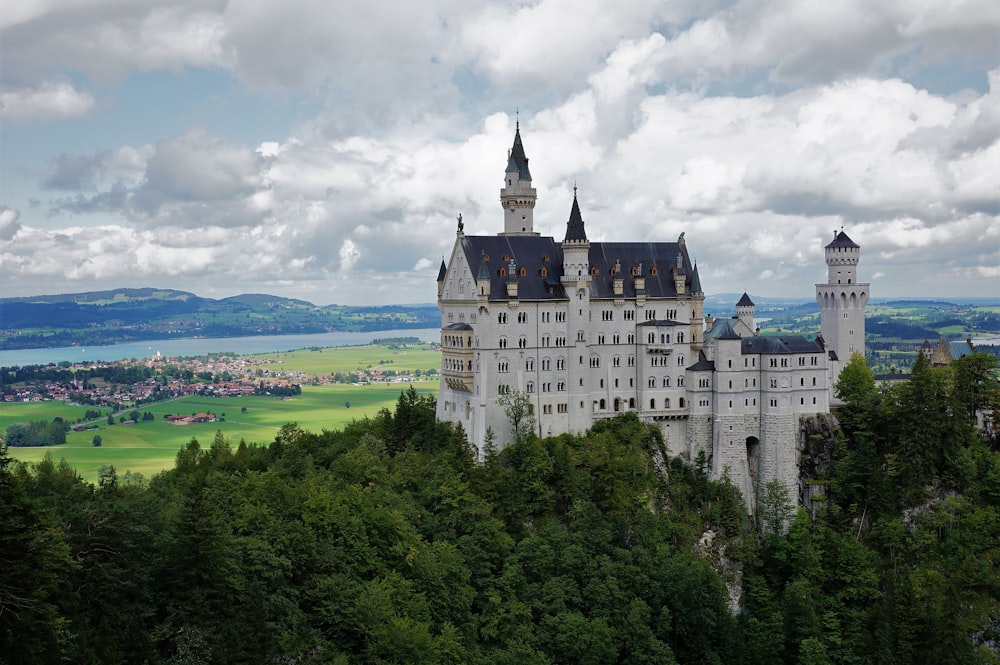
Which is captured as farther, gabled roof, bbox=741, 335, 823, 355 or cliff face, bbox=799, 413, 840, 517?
cliff face, bbox=799, 413, 840, 517

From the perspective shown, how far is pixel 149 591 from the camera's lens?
57.7 m

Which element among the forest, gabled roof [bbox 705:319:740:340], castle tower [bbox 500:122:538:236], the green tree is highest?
castle tower [bbox 500:122:538:236]

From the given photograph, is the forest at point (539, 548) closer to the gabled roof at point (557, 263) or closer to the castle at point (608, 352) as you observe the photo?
the castle at point (608, 352)

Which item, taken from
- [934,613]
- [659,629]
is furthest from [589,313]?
[934,613]

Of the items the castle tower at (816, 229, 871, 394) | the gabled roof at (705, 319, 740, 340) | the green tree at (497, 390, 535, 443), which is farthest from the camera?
the castle tower at (816, 229, 871, 394)

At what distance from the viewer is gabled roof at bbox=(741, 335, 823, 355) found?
91.6 metres

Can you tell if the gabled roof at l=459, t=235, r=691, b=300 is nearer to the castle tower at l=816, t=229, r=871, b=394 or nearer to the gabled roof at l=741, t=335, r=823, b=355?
the gabled roof at l=741, t=335, r=823, b=355

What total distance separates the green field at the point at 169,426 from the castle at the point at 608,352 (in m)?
48.5

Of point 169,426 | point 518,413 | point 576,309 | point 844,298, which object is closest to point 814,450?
point 844,298

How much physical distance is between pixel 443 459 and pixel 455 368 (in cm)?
839

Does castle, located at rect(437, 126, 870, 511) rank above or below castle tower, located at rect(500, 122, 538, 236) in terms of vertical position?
below

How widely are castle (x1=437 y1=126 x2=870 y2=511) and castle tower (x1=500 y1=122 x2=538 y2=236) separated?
110 mm

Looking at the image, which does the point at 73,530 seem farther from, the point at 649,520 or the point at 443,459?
the point at 649,520

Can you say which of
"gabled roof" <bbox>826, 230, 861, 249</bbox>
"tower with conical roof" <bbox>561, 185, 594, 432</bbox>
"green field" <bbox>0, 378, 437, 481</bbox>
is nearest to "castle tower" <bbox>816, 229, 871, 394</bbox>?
"gabled roof" <bbox>826, 230, 861, 249</bbox>
